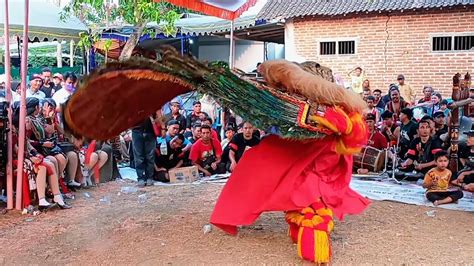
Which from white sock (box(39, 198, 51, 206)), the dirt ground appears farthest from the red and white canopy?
white sock (box(39, 198, 51, 206))

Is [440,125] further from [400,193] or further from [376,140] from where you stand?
[400,193]

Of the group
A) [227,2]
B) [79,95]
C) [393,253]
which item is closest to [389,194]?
[393,253]

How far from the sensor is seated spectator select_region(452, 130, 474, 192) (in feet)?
23.5

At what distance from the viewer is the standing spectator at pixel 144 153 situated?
7.72 meters

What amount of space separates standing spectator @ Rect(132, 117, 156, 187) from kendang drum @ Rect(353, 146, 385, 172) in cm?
306

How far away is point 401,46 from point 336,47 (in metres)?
1.70

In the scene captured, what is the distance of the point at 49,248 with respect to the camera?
4.78 metres

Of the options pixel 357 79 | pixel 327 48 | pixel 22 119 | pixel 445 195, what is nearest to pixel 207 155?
pixel 22 119

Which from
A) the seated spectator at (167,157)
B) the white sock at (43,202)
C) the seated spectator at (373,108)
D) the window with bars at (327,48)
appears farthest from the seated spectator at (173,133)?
the window with bars at (327,48)

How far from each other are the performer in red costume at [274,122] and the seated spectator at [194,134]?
4.08m

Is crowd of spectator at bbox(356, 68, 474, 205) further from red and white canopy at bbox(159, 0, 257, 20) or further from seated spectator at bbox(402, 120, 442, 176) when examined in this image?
red and white canopy at bbox(159, 0, 257, 20)

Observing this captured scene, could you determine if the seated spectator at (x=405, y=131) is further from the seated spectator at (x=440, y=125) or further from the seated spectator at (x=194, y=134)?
the seated spectator at (x=194, y=134)

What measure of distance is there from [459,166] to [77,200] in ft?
16.9

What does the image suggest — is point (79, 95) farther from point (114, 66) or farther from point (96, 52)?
point (96, 52)
